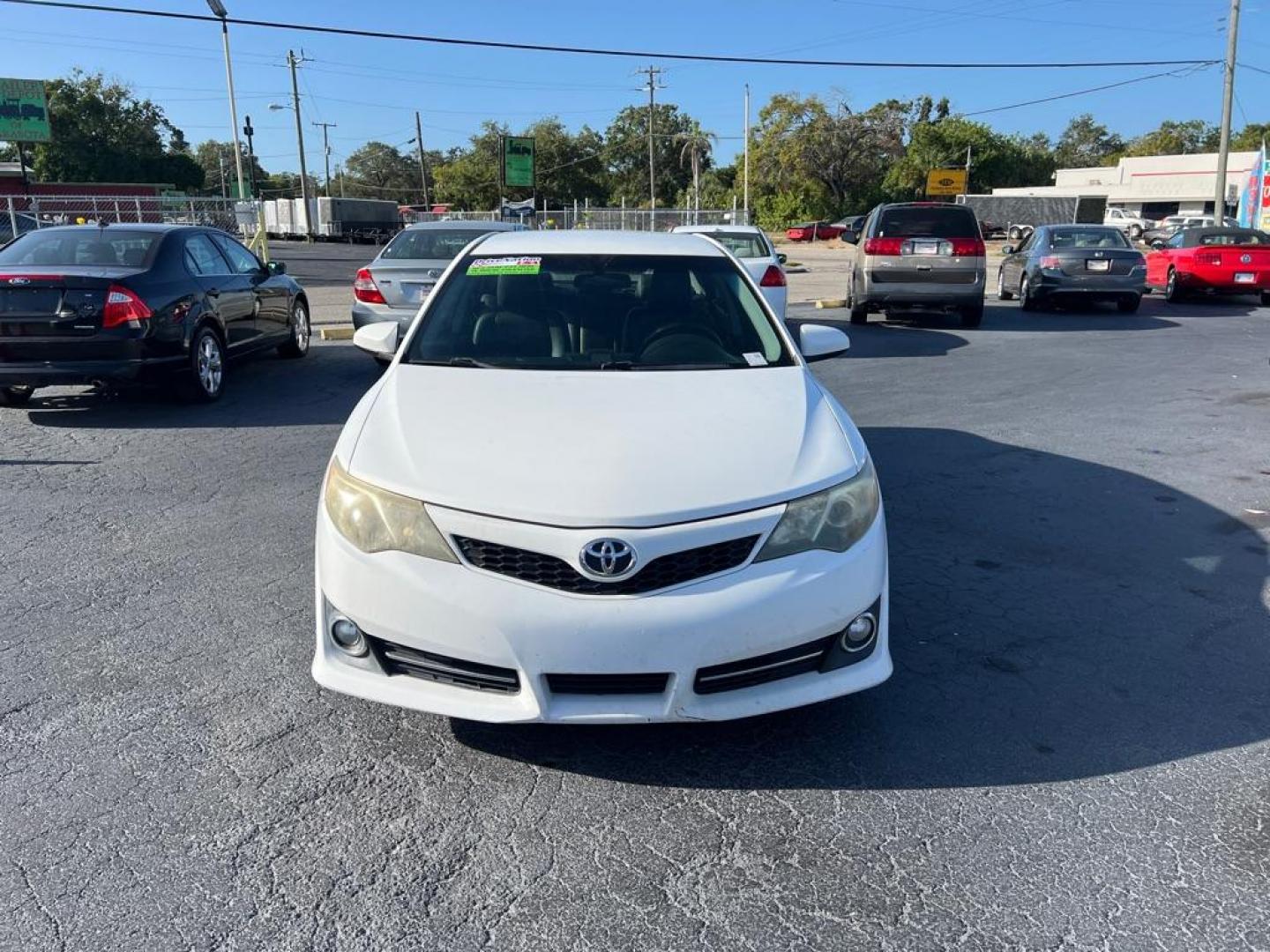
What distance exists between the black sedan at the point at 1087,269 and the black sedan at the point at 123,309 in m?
12.3

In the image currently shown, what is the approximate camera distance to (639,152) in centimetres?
9088

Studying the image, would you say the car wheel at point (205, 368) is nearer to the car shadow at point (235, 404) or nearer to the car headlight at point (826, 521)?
the car shadow at point (235, 404)

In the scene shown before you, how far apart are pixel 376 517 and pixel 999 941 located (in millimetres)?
2041

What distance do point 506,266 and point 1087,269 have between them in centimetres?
1380

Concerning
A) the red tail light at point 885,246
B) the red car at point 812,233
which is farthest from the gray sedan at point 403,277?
the red car at point 812,233

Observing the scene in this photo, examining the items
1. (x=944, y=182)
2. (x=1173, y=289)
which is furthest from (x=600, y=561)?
(x=944, y=182)

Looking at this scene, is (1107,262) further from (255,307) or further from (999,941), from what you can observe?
(999,941)

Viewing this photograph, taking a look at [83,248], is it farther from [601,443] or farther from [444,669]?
[444,669]

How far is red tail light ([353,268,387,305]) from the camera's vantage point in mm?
10070

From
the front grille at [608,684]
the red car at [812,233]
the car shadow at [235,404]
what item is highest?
the red car at [812,233]

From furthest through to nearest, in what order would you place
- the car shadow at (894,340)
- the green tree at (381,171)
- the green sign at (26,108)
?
the green tree at (381,171)
the green sign at (26,108)
the car shadow at (894,340)

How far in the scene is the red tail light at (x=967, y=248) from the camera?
1371 centimetres

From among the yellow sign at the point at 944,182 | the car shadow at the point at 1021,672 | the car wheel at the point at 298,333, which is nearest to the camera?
the car shadow at the point at 1021,672

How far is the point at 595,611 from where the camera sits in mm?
2828
